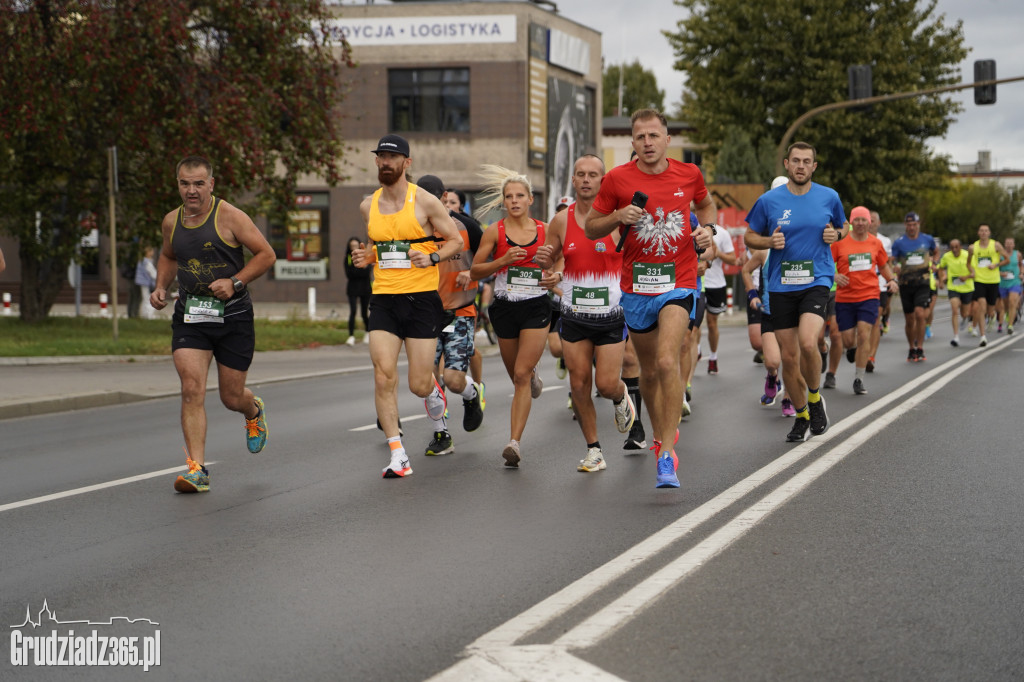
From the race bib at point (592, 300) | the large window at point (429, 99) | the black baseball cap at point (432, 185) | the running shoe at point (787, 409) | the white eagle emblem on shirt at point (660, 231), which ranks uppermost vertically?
the large window at point (429, 99)

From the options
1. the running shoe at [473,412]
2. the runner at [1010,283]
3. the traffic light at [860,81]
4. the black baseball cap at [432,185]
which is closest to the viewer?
the black baseball cap at [432,185]

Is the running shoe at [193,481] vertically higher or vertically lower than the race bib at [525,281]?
lower

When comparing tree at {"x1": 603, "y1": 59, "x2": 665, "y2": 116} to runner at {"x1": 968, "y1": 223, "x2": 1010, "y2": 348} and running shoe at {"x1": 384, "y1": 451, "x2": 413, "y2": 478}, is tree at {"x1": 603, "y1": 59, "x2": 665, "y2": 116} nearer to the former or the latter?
runner at {"x1": 968, "y1": 223, "x2": 1010, "y2": 348}

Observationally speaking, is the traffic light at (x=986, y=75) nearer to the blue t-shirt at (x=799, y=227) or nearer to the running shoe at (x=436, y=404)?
the blue t-shirt at (x=799, y=227)

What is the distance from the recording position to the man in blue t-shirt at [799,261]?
988 centimetres

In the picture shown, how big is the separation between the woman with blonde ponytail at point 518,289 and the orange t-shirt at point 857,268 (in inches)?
240

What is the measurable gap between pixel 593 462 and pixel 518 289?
50.4 inches

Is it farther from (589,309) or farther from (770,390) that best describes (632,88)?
(589,309)

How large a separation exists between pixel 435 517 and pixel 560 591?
183 centimetres

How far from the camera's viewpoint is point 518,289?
9008 millimetres

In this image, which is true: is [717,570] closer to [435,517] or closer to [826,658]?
[826,658]

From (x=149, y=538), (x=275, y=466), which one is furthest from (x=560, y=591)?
(x=275, y=466)

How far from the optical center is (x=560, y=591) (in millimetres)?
5254

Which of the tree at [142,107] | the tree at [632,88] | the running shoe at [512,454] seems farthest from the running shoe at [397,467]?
the tree at [632,88]
